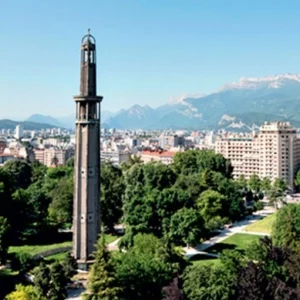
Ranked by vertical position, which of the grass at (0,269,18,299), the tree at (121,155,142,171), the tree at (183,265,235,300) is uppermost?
the tree at (121,155,142,171)

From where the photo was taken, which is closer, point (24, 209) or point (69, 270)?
point (69, 270)

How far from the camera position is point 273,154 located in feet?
217

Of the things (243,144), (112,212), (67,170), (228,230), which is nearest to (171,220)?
(112,212)

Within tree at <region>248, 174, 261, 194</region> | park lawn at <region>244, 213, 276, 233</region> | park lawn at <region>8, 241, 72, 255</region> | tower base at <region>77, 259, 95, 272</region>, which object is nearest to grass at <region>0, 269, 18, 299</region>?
tower base at <region>77, 259, 95, 272</region>

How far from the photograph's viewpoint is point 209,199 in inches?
1587

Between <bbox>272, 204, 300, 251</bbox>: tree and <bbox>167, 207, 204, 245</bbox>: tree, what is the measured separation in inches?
195

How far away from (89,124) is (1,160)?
221 ft

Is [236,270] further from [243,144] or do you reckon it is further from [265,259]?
[243,144]

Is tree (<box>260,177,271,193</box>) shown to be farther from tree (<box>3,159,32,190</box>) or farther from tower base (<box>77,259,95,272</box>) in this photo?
tower base (<box>77,259,95,272</box>)

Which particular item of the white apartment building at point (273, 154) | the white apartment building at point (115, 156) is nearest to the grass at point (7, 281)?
the white apartment building at point (273, 154)

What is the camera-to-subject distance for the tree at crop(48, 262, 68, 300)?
2215cm

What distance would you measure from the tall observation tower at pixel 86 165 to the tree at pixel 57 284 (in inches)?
237

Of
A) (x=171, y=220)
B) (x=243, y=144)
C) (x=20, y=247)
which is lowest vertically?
(x=20, y=247)

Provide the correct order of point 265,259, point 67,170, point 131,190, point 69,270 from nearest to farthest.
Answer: point 265,259
point 69,270
point 131,190
point 67,170
